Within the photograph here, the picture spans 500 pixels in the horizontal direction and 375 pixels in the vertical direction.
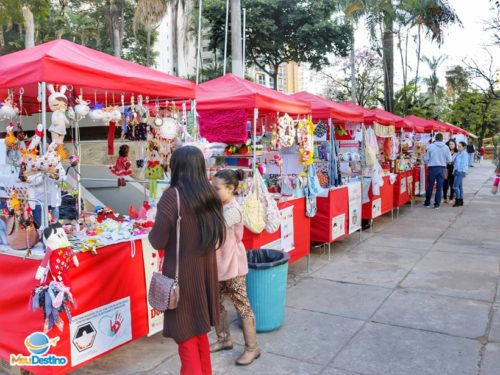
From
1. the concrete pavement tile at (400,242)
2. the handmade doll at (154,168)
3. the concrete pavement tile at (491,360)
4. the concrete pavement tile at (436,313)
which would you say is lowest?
the concrete pavement tile at (491,360)

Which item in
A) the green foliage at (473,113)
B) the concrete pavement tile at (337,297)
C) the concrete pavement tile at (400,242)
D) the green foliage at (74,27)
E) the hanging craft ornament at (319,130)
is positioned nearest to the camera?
the concrete pavement tile at (337,297)

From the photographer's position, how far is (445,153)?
12180 mm

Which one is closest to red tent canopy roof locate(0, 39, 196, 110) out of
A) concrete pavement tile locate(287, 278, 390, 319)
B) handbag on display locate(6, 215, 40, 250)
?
handbag on display locate(6, 215, 40, 250)

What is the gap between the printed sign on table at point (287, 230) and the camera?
593 centimetres

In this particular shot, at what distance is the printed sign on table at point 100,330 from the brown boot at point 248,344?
3.08ft

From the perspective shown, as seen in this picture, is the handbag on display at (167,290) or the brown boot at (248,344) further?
the brown boot at (248,344)

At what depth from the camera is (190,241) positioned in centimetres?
285

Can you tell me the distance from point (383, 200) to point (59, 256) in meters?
8.17

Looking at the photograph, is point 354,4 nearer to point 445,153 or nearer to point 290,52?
point 290,52

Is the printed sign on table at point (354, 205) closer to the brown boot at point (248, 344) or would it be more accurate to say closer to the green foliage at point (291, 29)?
the brown boot at point (248, 344)

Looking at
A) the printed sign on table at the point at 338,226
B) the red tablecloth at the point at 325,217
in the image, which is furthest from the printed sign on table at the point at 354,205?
the red tablecloth at the point at 325,217

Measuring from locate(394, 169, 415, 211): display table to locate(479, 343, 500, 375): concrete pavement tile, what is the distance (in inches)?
290

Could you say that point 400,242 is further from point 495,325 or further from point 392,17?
point 392,17

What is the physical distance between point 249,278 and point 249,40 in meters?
24.3
